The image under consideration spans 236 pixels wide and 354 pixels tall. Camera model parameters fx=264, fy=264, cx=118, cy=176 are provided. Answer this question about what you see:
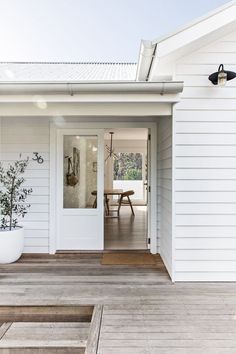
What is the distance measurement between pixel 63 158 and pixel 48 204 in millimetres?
793

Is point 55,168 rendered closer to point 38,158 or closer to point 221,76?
point 38,158

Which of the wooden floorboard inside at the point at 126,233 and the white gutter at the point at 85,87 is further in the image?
the wooden floorboard inside at the point at 126,233

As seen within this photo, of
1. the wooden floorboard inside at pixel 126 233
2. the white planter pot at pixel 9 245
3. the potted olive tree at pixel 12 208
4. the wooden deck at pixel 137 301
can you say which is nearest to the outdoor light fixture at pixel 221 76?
the wooden deck at pixel 137 301

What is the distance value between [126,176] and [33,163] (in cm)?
745

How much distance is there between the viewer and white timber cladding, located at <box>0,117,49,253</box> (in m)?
4.30

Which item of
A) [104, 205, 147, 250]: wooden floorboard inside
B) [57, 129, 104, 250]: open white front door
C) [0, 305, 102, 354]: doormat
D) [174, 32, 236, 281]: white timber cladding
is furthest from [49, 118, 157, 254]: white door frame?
[0, 305, 102, 354]: doormat

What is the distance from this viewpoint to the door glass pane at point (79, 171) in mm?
4395

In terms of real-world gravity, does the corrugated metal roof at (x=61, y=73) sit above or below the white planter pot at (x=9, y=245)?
above

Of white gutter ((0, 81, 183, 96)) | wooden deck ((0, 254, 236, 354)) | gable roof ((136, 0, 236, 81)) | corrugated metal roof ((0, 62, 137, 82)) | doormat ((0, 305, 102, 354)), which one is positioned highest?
corrugated metal roof ((0, 62, 137, 82))

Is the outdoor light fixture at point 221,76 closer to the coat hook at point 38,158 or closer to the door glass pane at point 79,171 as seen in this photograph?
the door glass pane at point 79,171

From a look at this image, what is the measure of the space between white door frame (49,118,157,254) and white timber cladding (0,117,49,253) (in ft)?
0.28

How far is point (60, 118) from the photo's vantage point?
4289 millimetres

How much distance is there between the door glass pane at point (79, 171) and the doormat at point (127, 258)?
0.88 m

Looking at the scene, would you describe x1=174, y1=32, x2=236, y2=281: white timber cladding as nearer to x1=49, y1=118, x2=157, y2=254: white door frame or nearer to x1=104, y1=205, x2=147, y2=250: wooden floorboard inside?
x1=49, y1=118, x2=157, y2=254: white door frame
